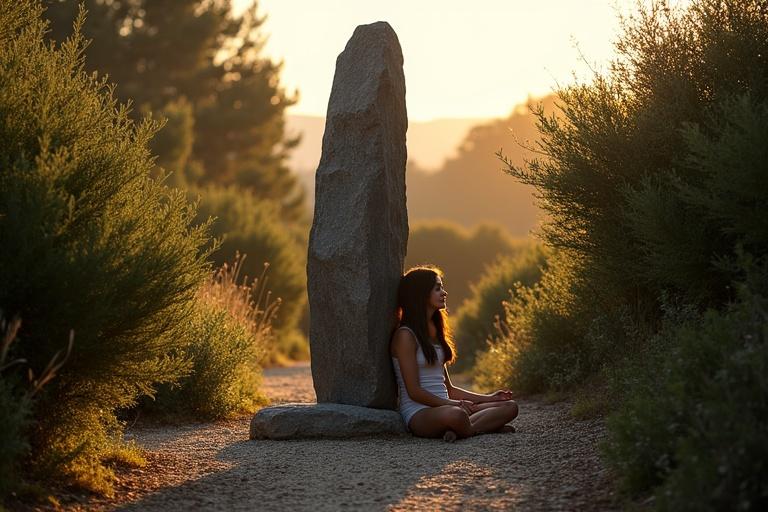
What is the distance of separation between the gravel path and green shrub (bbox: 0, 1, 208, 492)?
0.52 m

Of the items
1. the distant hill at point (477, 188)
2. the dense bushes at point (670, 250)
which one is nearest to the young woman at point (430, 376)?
the dense bushes at point (670, 250)

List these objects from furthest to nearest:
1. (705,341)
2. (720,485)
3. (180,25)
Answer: (180,25) → (705,341) → (720,485)

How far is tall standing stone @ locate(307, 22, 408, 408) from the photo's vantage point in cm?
783

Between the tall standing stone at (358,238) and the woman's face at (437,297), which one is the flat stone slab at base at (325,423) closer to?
the tall standing stone at (358,238)

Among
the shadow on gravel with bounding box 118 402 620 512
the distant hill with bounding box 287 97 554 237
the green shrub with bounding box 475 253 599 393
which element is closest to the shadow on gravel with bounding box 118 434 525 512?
the shadow on gravel with bounding box 118 402 620 512

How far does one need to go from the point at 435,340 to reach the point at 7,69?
4.08m

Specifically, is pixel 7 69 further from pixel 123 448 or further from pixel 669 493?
pixel 669 493

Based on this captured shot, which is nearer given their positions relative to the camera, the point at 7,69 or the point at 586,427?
the point at 7,69

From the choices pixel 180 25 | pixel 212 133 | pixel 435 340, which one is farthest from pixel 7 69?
pixel 212 133

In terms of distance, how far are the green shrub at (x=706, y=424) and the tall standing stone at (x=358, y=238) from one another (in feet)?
8.64

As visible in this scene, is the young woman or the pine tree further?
the pine tree

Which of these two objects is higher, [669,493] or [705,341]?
[705,341]

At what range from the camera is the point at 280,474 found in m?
6.23

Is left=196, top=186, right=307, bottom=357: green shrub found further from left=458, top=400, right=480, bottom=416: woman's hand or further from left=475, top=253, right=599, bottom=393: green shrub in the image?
left=458, top=400, right=480, bottom=416: woman's hand
